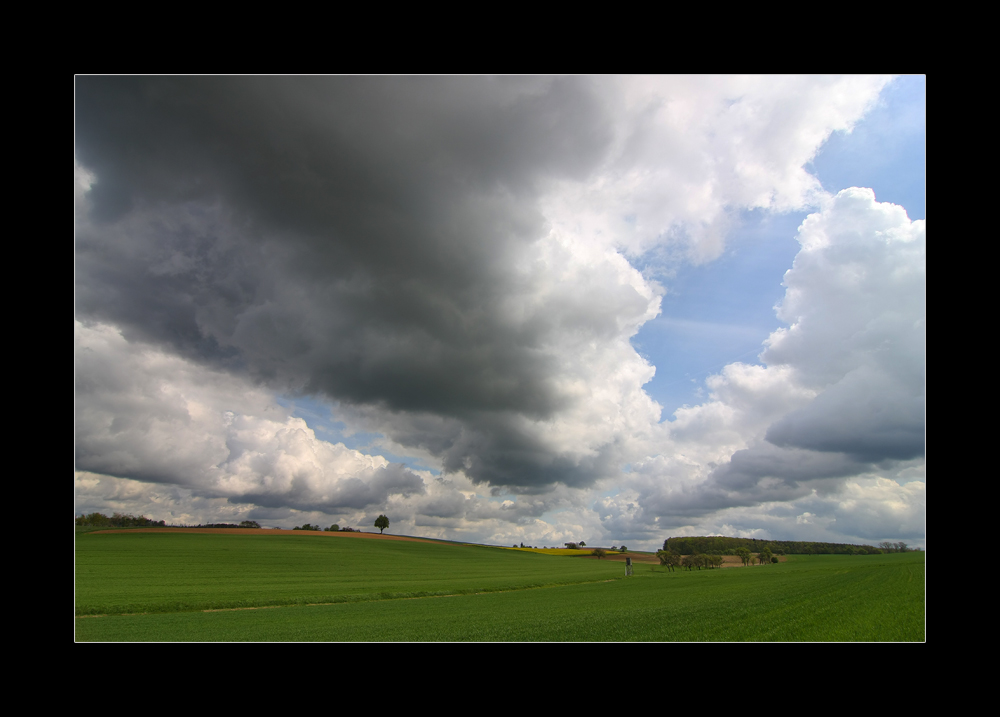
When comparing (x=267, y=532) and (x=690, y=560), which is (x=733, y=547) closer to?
(x=690, y=560)

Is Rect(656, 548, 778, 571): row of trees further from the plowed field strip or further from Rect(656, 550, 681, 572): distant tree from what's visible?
the plowed field strip

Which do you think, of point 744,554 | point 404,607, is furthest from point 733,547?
point 404,607

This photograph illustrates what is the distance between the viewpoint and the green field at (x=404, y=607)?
667 inches

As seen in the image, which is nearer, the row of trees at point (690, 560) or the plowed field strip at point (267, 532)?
the plowed field strip at point (267, 532)

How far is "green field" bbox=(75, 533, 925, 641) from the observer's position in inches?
667

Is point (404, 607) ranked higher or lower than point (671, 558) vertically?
higher

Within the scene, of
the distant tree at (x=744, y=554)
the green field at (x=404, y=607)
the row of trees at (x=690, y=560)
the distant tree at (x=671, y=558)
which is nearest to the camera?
the green field at (x=404, y=607)

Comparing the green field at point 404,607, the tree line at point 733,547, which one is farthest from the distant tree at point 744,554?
the green field at point 404,607

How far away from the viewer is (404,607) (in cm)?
2611

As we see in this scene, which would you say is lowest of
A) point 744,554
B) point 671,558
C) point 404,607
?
point 744,554

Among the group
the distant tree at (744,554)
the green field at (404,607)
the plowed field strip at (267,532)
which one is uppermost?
the green field at (404,607)

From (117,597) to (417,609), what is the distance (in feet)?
57.4

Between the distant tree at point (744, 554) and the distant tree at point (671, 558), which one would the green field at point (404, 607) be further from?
the distant tree at point (744, 554)
